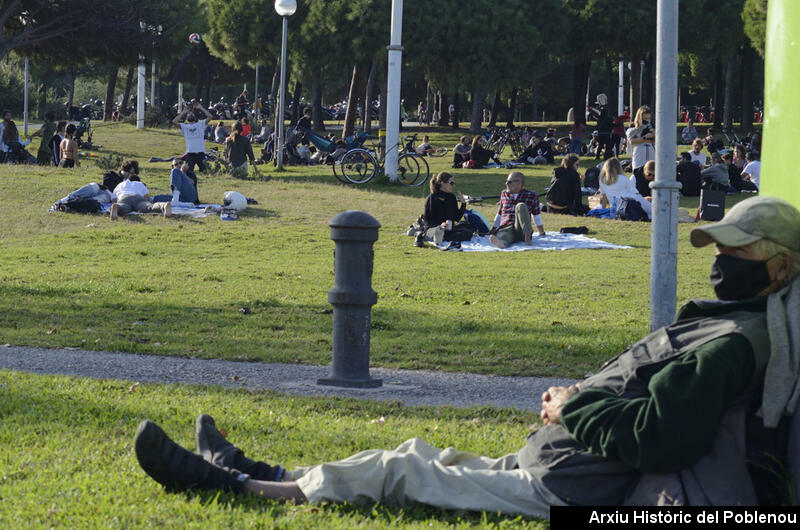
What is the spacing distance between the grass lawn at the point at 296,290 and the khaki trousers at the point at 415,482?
3.87m

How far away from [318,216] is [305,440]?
1508 cm

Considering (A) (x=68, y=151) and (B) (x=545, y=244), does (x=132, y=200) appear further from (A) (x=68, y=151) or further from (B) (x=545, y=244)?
(B) (x=545, y=244)

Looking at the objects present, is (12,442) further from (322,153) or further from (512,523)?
(322,153)

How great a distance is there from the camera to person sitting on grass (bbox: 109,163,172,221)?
20.0 metres

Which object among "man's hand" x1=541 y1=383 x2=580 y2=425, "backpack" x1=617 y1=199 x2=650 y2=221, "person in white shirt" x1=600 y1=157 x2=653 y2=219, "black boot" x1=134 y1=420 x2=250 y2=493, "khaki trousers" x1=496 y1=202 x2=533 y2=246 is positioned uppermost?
"person in white shirt" x1=600 y1=157 x2=653 y2=219

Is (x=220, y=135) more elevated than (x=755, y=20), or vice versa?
(x=755, y=20)

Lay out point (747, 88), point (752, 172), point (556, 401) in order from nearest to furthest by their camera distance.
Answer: point (556, 401), point (752, 172), point (747, 88)

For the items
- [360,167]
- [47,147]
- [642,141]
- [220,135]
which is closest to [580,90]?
[220,135]

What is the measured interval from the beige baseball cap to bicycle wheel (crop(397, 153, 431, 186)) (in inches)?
891

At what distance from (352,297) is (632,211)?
13.3 metres

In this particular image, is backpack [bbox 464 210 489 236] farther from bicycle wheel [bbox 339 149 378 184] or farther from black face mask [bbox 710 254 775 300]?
black face mask [bbox 710 254 775 300]

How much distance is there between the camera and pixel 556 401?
3857 mm

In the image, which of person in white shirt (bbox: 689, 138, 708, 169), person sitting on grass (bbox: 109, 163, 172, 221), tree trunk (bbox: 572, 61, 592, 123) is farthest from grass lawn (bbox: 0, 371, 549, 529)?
tree trunk (bbox: 572, 61, 592, 123)

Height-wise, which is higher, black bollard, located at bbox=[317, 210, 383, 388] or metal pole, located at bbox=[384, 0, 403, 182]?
metal pole, located at bbox=[384, 0, 403, 182]
